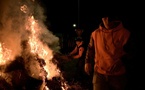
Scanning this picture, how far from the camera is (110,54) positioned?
15.9 ft

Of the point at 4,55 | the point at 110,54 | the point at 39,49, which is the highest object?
the point at 110,54

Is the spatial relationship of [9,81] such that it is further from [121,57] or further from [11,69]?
[121,57]

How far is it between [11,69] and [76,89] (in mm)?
2053

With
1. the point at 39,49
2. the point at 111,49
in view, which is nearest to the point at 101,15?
the point at 39,49

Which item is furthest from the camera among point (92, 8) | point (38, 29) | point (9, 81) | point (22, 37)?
point (92, 8)

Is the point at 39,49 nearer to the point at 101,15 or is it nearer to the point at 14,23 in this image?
the point at 14,23

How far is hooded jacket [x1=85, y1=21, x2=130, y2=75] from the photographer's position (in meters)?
4.80

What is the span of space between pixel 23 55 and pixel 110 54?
3.64m

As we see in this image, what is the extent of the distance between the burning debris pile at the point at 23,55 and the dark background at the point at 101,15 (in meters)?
2.22

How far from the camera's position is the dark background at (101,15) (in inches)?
241

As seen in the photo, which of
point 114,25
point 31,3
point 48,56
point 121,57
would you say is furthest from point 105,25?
point 31,3

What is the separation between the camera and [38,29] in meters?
9.45

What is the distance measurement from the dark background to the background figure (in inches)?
9.5

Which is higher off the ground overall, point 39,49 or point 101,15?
point 101,15
